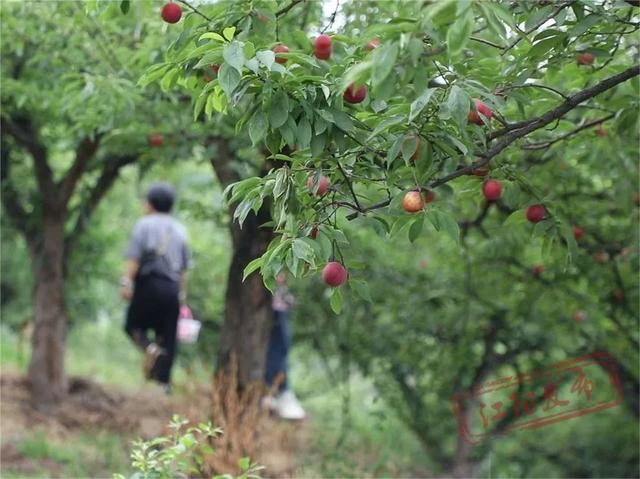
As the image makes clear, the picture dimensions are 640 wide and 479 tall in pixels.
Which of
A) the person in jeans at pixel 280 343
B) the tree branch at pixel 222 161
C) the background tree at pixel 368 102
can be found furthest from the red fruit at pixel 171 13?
the person in jeans at pixel 280 343

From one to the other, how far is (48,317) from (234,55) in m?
4.83

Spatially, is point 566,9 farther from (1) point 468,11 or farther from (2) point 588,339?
(2) point 588,339

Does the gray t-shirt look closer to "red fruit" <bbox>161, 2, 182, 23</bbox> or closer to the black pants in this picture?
the black pants

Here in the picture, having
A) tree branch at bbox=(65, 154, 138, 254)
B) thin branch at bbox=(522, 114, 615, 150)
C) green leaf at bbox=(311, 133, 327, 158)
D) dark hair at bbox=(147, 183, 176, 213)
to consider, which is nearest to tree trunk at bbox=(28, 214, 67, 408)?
tree branch at bbox=(65, 154, 138, 254)

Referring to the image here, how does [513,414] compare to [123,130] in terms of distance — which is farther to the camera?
[513,414]

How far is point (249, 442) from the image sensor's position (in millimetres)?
4871

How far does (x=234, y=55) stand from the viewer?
250cm

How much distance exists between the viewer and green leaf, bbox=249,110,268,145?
2.65 metres

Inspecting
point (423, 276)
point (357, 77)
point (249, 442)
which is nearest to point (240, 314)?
point (249, 442)

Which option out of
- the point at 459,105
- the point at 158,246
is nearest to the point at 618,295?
the point at 158,246

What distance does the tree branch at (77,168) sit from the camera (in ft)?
20.4

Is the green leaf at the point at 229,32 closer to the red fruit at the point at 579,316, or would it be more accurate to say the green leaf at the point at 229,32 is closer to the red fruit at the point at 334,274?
the red fruit at the point at 334,274

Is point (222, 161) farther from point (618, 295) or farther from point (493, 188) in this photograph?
point (618, 295)

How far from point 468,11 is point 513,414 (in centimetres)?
544
